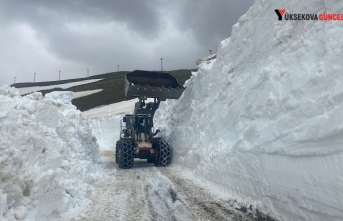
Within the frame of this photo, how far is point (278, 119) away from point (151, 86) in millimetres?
7880

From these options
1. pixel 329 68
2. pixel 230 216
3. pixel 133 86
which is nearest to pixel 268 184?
pixel 230 216

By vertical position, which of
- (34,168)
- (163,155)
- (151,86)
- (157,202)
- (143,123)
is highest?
(151,86)

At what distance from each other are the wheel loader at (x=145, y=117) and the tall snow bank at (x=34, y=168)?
3704 millimetres

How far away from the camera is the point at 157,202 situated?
25.6 feet

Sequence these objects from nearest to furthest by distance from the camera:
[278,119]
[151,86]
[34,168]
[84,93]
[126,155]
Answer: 1. [34,168]
2. [278,119]
3. [126,155]
4. [151,86]
5. [84,93]

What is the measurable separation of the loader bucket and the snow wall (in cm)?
195

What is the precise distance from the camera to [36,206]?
6.21 meters

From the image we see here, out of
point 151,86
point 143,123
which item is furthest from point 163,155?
point 151,86

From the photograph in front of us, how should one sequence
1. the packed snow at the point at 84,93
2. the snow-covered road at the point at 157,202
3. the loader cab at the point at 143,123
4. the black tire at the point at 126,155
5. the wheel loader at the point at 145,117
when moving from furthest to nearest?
1. the packed snow at the point at 84,93
2. the loader cab at the point at 143,123
3. the black tire at the point at 126,155
4. the wheel loader at the point at 145,117
5. the snow-covered road at the point at 157,202

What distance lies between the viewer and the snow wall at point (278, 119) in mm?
5500

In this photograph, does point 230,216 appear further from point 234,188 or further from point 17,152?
point 17,152

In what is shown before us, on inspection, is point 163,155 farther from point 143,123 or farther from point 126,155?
point 143,123

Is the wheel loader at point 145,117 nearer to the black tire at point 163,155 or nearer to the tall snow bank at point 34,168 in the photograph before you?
the black tire at point 163,155

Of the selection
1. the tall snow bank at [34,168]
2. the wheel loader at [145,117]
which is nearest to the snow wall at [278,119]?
the wheel loader at [145,117]
